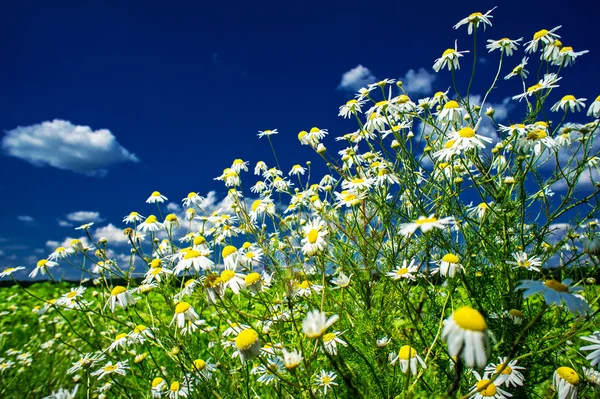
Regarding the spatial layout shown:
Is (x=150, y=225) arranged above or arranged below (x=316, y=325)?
above

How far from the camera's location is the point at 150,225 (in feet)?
11.3

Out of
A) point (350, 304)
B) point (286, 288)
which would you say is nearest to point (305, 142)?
point (350, 304)

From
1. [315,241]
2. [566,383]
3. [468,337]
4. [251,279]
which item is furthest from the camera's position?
[315,241]

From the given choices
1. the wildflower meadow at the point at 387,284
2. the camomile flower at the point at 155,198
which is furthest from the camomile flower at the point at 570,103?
the camomile flower at the point at 155,198

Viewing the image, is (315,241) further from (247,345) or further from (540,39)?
(540,39)

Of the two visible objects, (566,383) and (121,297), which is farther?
(121,297)

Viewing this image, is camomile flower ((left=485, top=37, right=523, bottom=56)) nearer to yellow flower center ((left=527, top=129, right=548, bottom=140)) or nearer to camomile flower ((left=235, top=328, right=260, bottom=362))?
yellow flower center ((left=527, top=129, right=548, bottom=140))

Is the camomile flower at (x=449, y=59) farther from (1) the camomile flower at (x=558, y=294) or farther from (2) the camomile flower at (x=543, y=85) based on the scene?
(1) the camomile flower at (x=558, y=294)

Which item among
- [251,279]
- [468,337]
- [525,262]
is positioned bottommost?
[468,337]

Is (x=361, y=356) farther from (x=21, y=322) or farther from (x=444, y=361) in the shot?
(x=21, y=322)

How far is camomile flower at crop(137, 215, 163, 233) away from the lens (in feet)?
11.2

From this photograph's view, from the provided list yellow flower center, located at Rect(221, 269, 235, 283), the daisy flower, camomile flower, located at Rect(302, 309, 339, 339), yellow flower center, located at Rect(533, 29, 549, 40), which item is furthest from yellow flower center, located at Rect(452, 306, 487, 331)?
yellow flower center, located at Rect(533, 29, 549, 40)

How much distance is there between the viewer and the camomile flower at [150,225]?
11.2 feet

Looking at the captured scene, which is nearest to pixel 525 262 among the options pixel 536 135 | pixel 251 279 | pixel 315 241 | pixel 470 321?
pixel 536 135
